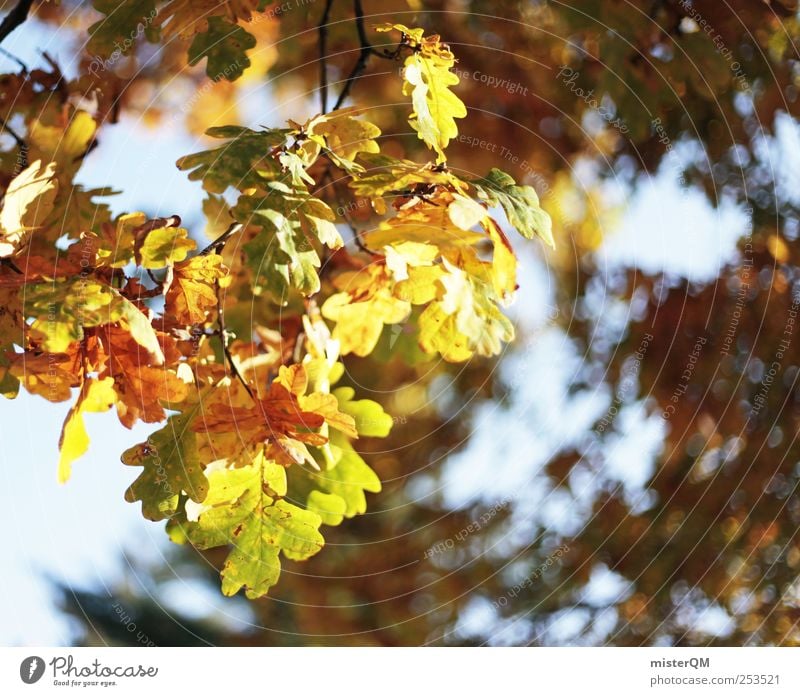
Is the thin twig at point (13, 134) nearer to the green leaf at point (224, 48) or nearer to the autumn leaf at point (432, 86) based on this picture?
the green leaf at point (224, 48)

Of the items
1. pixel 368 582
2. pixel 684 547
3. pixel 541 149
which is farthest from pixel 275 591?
pixel 541 149

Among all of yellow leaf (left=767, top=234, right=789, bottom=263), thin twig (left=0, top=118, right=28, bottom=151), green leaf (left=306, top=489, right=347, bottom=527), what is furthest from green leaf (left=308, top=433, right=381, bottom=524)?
yellow leaf (left=767, top=234, right=789, bottom=263)

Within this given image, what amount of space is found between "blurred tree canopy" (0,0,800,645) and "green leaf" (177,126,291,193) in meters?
0.16

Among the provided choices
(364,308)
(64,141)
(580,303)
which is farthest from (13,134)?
(580,303)

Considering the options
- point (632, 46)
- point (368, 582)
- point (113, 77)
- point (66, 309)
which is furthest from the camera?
point (368, 582)

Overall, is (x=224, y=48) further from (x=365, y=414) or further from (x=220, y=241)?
(x=365, y=414)

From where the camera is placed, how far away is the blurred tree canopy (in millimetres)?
840

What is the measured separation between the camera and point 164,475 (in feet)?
1.65

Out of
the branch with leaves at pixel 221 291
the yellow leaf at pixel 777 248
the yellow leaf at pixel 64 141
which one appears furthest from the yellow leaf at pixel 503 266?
the yellow leaf at pixel 777 248

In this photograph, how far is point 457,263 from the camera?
1.74ft
